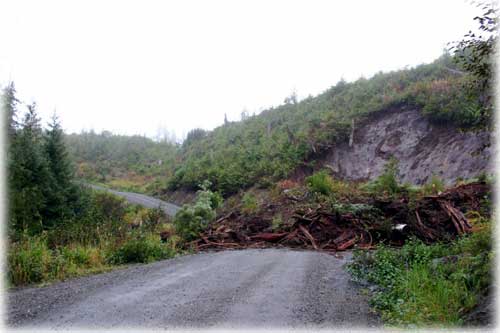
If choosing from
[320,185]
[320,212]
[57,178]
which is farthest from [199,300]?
[57,178]

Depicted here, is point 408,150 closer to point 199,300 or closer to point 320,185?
point 320,185

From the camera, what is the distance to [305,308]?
4.65 m

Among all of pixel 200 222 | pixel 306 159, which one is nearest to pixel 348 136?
pixel 306 159

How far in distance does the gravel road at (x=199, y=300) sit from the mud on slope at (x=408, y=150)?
1524 cm

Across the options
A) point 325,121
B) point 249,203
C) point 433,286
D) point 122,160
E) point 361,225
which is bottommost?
point 433,286

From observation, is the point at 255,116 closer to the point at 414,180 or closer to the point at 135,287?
the point at 414,180

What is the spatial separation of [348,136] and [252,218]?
14882 mm

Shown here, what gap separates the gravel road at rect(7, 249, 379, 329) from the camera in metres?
4.17

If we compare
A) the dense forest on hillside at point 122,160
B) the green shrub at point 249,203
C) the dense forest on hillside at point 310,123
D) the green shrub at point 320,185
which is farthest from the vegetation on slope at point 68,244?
the dense forest on hillside at point 122,160

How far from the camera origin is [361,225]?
11.0 meters

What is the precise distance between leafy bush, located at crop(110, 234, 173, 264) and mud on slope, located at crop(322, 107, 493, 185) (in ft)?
51.9

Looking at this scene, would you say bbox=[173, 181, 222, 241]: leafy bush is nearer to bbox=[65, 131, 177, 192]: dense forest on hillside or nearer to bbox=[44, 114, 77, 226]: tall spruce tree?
bbox=[44, 114, 77, 226]: tall spruce tree

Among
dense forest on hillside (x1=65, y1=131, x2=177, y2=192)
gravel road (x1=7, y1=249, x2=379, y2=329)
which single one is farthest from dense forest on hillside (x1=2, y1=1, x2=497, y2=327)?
dense forest on hillside (x1=65, y1=131, x2=177, y2=192)

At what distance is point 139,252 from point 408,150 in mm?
19187
